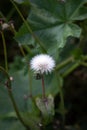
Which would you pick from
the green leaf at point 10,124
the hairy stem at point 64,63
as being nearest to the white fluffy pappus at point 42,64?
the green leaf at point 10,124

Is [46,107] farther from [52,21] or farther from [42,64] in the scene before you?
[52,21]

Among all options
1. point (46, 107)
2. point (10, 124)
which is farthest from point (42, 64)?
point (10, 124)

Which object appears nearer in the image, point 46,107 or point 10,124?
point 46,107

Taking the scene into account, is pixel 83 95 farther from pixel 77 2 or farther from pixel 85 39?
pixel 77 2

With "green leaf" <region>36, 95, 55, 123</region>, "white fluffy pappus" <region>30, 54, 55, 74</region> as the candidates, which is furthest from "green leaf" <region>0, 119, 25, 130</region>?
"white fluffy pappus" <region>30, 54, 55, 74</region>

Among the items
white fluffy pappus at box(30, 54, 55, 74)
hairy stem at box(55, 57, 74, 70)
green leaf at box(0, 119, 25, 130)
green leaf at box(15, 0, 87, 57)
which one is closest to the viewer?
white fluffy pappus at box(30, 54, 55, 74)

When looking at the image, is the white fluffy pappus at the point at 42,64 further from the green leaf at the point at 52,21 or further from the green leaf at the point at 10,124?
the green leaf at the point at 10,124

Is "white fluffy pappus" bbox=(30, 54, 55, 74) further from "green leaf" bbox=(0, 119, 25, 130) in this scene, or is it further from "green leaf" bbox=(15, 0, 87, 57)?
"green leaf" bbox=(0, 119, 25, 130)

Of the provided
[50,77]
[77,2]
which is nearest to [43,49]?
[77,2]
